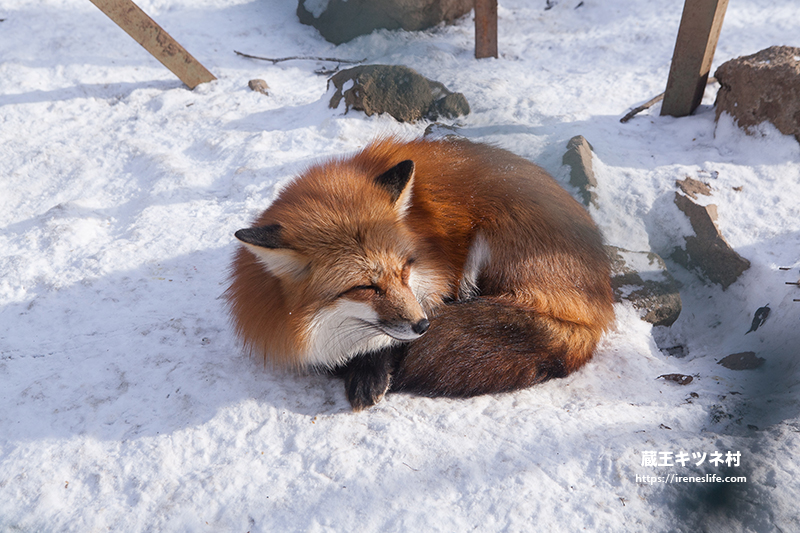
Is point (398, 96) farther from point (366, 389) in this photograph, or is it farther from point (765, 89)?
point (366, 389)

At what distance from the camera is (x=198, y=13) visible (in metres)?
6.01

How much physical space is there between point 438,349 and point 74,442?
1.48m

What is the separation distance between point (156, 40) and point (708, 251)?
5.05m

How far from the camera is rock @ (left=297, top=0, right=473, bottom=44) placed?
18.0 feet

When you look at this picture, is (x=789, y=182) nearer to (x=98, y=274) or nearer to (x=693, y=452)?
(x=693, y=452)

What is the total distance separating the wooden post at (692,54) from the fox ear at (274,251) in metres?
3.74

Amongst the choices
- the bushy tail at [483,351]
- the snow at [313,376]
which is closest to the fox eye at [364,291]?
the bushy tail at [483,351]

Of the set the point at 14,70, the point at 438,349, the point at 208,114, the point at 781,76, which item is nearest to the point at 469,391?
the point at 438,349

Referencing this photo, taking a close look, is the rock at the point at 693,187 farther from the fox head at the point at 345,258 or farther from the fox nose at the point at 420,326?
the fox nose at the point at 420,326

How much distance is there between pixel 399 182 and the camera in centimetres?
198

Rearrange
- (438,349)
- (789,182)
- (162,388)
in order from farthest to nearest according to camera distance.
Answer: (789,182)
(162,388)
(438,349)

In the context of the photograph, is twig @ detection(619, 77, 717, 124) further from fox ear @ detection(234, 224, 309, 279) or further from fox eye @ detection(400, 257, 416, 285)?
fox ear @ detection(234, 224, 309, 279)

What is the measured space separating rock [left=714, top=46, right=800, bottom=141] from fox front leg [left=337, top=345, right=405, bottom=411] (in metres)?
3.42

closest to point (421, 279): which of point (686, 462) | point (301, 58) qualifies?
point (686, 462)
